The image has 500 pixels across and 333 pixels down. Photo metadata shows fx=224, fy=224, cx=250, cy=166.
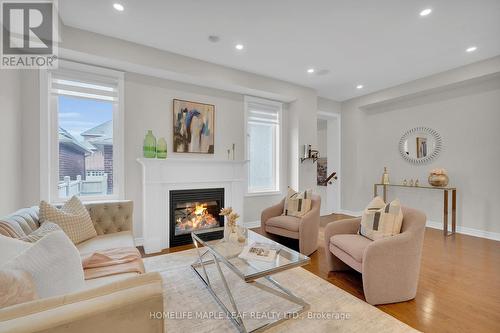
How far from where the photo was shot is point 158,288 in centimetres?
94

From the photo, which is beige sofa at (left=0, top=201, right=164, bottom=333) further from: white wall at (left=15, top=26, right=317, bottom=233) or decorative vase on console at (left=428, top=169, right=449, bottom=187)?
decorative vase on console at (left=428, top=169, right=449, bottom=187)

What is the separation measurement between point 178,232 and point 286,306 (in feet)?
6.99

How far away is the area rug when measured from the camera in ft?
5.45

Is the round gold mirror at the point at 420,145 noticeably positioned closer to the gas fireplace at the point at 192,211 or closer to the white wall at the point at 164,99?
the white wall at the point at 164,99

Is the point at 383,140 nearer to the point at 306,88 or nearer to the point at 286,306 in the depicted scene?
the point at 306,88

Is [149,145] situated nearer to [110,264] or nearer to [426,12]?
[110,264]

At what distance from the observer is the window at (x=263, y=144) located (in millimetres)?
4414

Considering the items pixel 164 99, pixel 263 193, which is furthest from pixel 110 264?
pixel 263 193

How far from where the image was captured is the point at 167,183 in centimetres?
333

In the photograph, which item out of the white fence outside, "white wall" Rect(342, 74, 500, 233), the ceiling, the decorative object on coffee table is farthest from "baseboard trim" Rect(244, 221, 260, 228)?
the ceiling

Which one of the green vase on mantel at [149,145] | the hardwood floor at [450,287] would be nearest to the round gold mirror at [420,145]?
the hardwood floor at [450,287]

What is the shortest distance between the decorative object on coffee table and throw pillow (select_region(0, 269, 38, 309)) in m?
2.82

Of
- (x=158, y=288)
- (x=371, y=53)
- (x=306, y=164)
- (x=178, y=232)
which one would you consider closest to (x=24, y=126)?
Result: (x=178, y=232)

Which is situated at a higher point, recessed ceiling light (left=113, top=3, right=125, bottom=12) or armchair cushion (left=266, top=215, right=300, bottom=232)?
recessed ceiling light (left=113, top=3, right=125, bottom=12)
